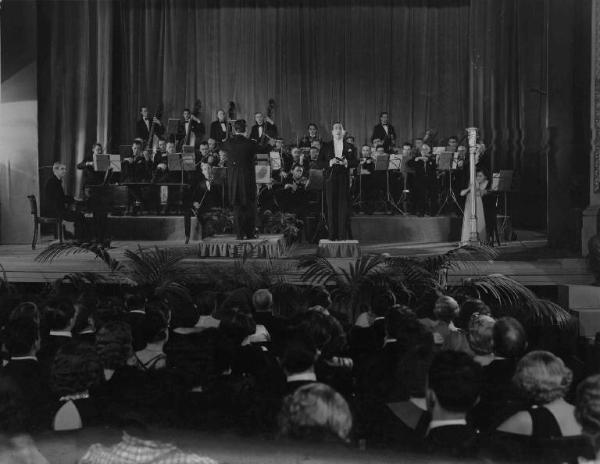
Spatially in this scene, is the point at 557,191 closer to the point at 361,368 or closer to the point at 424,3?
the point at 361,368

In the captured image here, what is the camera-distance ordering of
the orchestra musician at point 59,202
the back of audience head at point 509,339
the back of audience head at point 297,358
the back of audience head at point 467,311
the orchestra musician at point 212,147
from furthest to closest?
the orchestra musician at point 212,147
the orchestra musician at point 59,202
the back of audience head at point 467,311
the back of audience head at point 509,339
the back of audience head at point 297,358

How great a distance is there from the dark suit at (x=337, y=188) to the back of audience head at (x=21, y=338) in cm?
576

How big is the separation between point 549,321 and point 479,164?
15.7 feet

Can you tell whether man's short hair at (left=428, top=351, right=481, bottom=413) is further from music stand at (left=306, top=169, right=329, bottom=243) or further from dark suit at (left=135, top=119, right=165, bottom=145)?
dark suit at (left=135, top=119, right=165, bottom=145)

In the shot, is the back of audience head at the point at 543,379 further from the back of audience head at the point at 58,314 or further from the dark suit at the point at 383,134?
the dark suit at the point at 383,134

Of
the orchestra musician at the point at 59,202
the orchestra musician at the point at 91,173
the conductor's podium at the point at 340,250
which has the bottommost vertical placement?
the conductor's podium at the point at 340,250

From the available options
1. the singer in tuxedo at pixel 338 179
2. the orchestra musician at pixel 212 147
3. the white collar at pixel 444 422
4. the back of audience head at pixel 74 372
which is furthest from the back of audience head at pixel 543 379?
the orchestra musician at pixel 212 147

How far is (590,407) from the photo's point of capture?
2479 mm

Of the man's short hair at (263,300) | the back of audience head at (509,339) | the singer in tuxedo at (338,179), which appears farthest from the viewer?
the singer in tuxedo at (338,179)

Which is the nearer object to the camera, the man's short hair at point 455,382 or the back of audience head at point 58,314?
the man's short hair at point 455,382

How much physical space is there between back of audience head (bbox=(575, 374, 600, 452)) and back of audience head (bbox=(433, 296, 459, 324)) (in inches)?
64.6

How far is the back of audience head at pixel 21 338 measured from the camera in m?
3.39

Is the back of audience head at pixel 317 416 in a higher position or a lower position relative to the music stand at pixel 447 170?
lower

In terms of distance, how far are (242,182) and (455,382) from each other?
6.60 metres
